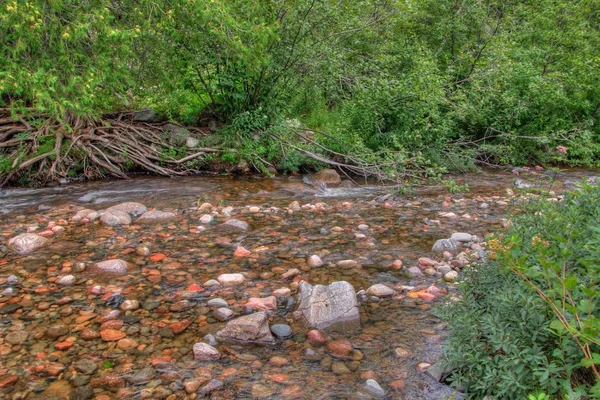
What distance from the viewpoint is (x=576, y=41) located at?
1214 centimetres

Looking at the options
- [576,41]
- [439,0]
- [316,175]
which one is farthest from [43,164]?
[576,41]

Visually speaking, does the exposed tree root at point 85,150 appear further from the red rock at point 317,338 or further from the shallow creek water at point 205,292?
the red rock at point 317,338

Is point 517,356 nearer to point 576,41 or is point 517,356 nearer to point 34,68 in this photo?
point 34,68

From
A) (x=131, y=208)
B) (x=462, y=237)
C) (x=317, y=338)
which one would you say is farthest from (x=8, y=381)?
(x=462, y=237)

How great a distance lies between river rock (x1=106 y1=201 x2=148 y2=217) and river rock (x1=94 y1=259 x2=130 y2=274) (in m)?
1.81

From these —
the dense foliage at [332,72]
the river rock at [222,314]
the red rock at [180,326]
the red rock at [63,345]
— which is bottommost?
the red rock at [180,326]

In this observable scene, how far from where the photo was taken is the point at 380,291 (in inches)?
154

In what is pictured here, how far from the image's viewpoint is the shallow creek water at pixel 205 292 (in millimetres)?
2779

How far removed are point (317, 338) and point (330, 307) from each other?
0.34 metres

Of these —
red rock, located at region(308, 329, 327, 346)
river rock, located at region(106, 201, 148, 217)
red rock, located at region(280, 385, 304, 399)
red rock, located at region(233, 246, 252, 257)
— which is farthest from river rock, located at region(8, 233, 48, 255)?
red rock, located at region(280, 385, 304, 399)

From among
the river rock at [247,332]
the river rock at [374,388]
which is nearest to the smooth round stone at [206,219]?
the river rock at [247,332]

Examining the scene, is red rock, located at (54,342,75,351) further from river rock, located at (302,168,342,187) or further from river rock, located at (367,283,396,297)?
river rock, located at (302,168,342,187)

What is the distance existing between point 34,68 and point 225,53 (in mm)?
2981

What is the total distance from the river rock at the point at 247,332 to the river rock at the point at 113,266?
5.15 feet
